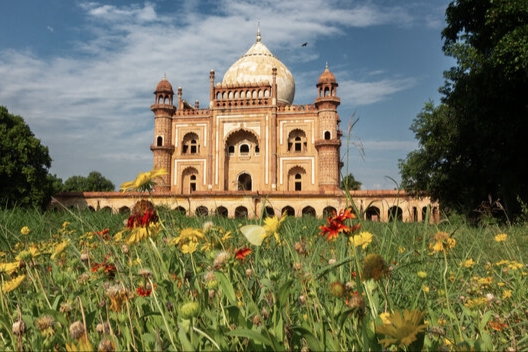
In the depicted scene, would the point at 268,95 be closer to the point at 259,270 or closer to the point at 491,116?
the point at 491,116

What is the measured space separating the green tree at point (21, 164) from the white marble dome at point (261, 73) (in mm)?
11851

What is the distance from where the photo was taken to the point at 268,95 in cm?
2622

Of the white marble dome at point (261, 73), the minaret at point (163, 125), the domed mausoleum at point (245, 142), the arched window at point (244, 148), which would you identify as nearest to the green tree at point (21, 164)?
the domed mausoleum at point (245, 142)

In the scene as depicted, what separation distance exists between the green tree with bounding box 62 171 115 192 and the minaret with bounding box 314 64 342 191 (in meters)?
25.3

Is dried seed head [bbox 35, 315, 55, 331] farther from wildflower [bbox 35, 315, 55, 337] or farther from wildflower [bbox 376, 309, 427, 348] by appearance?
wildflower [bbox 376, 309, 427, 348]

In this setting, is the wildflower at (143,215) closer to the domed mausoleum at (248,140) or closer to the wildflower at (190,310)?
the wildflower at (190,310)

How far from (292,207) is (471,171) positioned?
11341 mm

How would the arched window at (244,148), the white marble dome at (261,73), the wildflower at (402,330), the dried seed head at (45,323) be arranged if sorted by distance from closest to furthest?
the wildflower at (402,330)
the dried seed head at (45,323)
the arched window at (244,148)
the white marble dome at (261,73)

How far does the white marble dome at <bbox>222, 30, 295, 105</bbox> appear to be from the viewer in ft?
91.7

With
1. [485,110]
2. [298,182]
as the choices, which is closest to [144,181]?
[485,110]

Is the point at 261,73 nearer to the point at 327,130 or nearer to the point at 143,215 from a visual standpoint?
the point at 327,130

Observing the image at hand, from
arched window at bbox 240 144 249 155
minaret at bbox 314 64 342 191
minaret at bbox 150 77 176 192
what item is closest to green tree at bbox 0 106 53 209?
minaret at bbox 150 77 176 192

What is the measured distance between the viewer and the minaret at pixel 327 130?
78.1ft

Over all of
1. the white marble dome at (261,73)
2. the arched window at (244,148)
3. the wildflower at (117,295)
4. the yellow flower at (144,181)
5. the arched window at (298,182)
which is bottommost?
the wildflower at (117,295)
